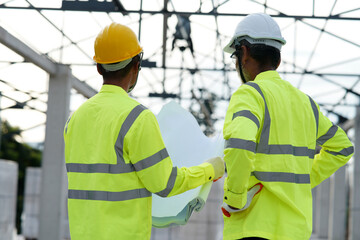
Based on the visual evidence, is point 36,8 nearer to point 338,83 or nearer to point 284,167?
point 284,167

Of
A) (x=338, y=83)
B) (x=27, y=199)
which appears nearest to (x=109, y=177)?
(x=338, y=83)

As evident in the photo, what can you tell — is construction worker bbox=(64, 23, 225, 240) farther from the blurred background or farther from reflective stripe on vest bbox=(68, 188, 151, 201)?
the blurred background

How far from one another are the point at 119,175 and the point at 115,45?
801 millimetres

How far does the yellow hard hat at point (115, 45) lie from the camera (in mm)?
3617

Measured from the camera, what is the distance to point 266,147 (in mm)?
3352

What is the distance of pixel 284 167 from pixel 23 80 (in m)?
13.2

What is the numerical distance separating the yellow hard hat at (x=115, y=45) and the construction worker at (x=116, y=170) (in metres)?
0.22

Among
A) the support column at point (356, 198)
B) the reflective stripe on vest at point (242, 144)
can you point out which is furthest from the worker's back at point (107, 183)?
the support column at point (356, 198)

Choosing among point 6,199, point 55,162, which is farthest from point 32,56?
point 6,199

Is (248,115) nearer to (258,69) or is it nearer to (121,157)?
(258,69)

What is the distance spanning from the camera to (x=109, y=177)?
336 cm

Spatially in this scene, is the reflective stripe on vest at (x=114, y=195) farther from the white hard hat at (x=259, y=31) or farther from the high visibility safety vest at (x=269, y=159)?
the white hard hat at (x=259, y=31)

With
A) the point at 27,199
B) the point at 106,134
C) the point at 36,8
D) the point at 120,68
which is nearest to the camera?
the point at 106,134

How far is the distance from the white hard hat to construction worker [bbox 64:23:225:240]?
775 mm
